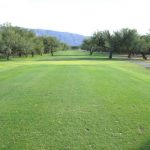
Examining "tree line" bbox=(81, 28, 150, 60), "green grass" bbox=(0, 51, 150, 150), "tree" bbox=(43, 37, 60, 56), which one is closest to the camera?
"green grass" bbox=(0, 51, 150, 150)

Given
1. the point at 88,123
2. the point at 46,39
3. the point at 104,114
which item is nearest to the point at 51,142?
the point at 88,123

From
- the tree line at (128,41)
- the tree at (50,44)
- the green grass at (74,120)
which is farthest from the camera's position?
the tree at (50,44)

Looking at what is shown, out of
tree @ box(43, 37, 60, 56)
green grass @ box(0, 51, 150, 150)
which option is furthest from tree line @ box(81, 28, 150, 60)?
green grass @ box(0, 51, 150, 150)

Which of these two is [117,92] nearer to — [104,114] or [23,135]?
[104,114]

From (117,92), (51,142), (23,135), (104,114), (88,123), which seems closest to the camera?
(51,142)

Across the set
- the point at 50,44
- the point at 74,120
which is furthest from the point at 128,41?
the point at 74,120

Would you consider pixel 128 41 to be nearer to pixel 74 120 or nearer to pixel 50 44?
pixel 50 44

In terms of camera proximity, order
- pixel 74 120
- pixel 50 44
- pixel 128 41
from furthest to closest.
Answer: pixel 50 44 → pixel 128 41 → pixel 74 120

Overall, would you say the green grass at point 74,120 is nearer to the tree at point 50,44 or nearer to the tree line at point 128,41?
the tree line at point 128,41

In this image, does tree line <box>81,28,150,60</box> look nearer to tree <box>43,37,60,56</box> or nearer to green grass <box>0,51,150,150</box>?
tree <box>43,37,60,56</box>

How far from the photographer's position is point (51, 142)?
7.11m

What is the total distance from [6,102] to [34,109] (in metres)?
1.75

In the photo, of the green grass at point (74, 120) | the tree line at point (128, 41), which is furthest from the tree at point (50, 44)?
the green grass at point (74, 120)

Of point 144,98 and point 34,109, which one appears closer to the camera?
point 34,109
